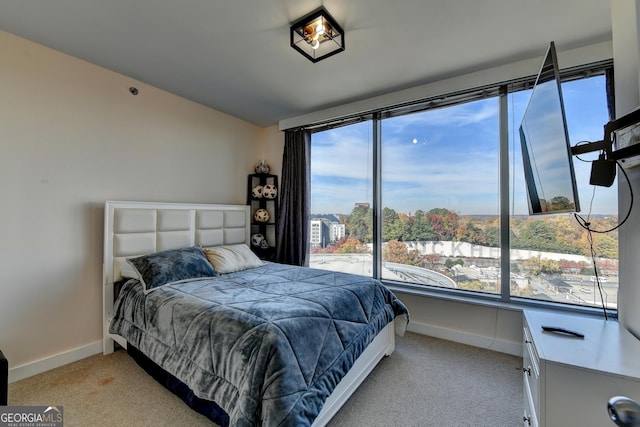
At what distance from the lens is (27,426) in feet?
5.03

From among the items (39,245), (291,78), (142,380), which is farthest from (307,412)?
(291,78)

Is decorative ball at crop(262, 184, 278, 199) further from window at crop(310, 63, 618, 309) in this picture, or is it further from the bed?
the bed

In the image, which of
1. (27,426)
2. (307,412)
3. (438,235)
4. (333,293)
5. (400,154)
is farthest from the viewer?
(400,154)

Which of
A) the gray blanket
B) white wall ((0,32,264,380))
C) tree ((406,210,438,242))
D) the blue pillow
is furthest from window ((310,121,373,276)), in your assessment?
white wall ((0,32,264,380))

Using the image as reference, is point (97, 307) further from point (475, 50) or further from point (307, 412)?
point (475, 50)

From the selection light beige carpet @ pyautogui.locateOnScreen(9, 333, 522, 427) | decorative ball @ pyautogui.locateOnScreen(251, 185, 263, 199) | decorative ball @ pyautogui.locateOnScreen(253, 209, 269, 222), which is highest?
decorative ball @ pyautogui.locateOnScreen(251, 185, 263, 199)

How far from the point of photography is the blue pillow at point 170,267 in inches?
87.0

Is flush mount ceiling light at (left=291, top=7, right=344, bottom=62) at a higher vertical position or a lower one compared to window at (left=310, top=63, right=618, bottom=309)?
higher

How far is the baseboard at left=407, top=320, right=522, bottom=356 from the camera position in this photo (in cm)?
243

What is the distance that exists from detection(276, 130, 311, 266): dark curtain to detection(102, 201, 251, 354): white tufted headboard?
0.60m

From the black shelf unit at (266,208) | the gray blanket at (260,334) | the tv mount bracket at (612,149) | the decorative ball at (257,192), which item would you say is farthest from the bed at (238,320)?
the tv mount bracket at (612,149)

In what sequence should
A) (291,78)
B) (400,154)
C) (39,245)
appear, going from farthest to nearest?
1. (400,154)
2. (291,78)
3. (39,245)

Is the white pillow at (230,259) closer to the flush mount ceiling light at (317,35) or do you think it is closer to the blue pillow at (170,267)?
the blue pillow at (170,267)

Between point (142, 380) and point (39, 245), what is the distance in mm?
1353
